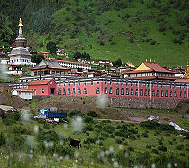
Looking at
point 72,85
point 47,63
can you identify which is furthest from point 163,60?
point 72,85

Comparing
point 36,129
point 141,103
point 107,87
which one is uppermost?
point 107,87

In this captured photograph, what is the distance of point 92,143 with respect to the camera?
3728 cm

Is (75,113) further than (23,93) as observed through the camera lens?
No

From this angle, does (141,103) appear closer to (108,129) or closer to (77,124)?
(77,124)

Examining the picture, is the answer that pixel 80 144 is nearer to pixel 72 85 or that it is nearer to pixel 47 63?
pixel 72 85

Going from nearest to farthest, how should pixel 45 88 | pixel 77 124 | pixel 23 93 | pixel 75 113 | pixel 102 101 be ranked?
pixel 77 124 < pixel 75 113 < pixel 23 93 < pixel 102 101 < pixel 45 88

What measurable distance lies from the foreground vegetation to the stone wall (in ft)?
51.2

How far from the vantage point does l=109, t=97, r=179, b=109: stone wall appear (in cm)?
6975

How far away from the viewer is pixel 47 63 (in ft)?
286

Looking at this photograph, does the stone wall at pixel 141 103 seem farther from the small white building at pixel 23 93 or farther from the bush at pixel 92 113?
the small white building at pixel 23 93

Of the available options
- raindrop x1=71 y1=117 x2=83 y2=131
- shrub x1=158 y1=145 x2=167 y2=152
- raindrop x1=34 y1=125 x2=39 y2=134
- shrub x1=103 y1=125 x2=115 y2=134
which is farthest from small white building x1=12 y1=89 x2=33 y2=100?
shrub x1=158 y1=145 x2=167 y2=152

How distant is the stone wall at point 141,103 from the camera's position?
69750 mm

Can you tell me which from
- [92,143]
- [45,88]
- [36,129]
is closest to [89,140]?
[92,143]

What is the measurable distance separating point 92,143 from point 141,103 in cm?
3741
